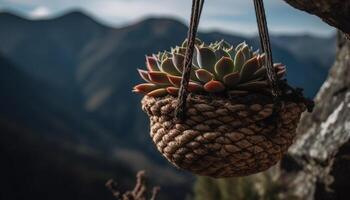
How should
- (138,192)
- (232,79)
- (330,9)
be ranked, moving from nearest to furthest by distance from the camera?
1. (330,9)
2. (232,79)
3. (138,192)

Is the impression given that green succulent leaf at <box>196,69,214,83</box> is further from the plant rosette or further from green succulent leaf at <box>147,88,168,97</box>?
green succulent leaf at <box>147,88,168,97</box>

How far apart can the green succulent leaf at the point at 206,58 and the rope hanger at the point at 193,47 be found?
0.19 m

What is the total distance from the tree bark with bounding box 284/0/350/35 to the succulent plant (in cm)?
37

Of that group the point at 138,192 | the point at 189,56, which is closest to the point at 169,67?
the point at 189,56

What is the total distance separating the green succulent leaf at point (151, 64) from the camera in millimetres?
2953

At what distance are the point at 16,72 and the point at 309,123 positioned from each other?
15883cm

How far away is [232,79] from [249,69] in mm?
98

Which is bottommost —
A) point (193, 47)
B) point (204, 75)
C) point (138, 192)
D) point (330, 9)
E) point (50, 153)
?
point (50, 153)

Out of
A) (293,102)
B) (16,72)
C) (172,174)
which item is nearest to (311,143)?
(293,102)

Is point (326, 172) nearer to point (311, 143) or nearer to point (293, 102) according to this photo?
point (311, 143)

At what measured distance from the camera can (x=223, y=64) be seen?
2.72 meters

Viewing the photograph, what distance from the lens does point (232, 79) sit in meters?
2.69

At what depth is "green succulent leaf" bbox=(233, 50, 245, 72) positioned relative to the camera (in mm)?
2773

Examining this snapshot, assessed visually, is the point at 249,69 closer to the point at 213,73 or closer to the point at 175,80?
the point at 213,73
